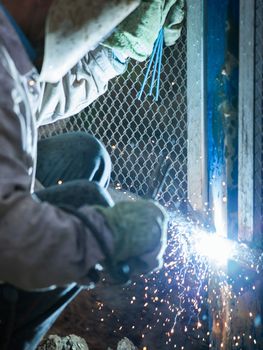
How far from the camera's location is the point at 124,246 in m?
1.81

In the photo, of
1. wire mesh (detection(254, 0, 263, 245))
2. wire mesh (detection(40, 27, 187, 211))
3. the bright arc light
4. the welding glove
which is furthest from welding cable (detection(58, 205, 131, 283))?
wire mesh (detection(40, 27, 187, 211))

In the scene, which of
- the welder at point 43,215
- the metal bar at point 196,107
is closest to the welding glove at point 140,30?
the metal bar at point 196,107

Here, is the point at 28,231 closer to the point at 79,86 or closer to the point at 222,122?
the point at 79,86

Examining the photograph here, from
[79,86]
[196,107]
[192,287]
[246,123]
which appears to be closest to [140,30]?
[79,86]

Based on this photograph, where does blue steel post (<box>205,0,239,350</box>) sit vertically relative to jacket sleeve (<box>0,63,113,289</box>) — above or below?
below

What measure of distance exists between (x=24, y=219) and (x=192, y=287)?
3.89 metres

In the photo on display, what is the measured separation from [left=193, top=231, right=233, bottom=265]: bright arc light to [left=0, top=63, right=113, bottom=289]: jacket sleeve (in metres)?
2.85

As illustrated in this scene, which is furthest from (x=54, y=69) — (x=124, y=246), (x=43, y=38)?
(x=124, y=246)

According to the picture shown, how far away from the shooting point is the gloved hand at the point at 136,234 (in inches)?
71.5

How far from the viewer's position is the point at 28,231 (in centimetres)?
167

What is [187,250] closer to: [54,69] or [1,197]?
[54,69]

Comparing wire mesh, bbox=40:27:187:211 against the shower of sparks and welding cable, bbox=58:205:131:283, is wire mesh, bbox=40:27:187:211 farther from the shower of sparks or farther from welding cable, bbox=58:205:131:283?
welding cable, bbox=58:205:131:283

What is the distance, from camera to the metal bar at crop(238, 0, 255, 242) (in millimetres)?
3957

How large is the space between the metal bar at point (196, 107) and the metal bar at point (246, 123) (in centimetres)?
57
